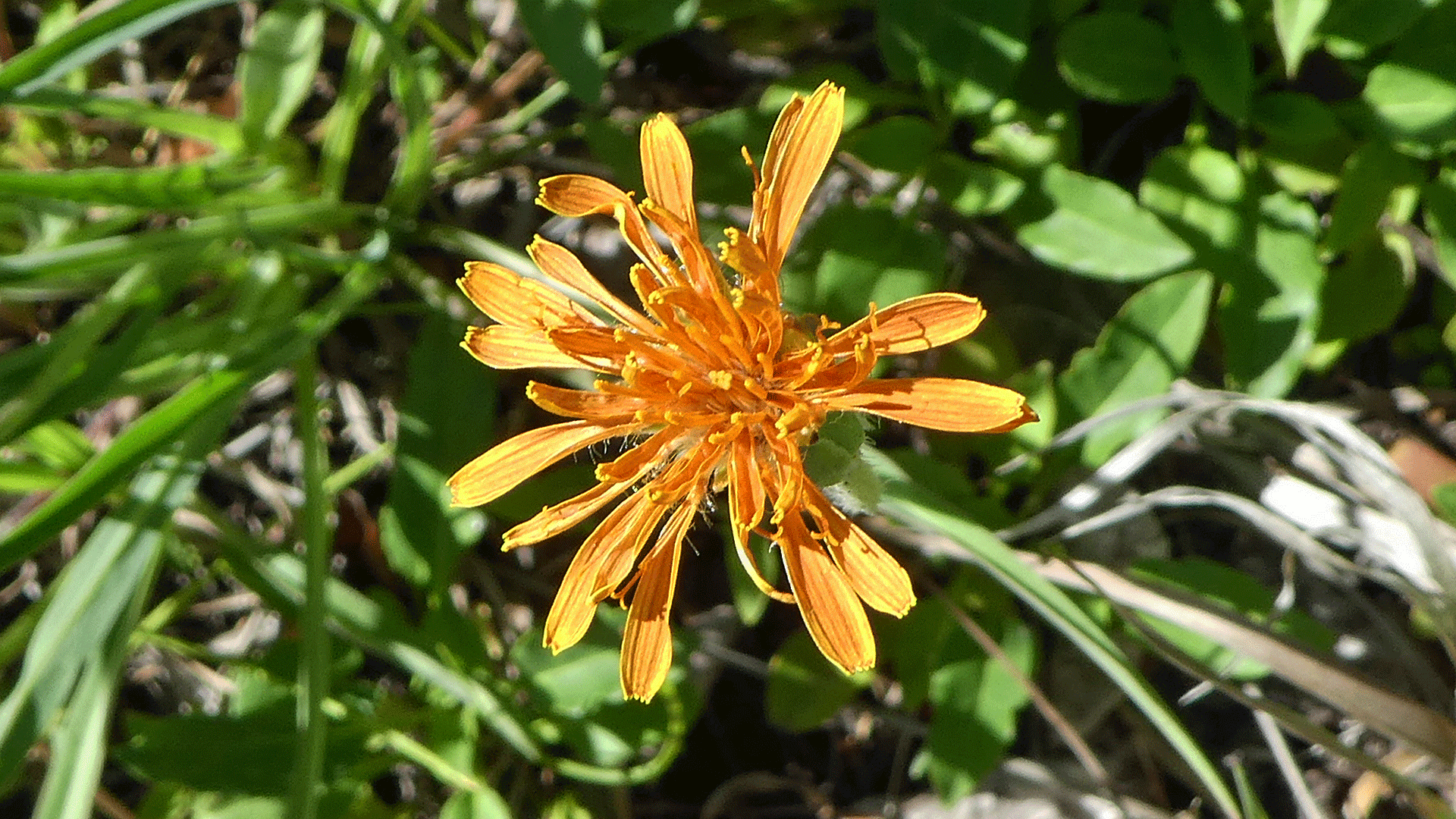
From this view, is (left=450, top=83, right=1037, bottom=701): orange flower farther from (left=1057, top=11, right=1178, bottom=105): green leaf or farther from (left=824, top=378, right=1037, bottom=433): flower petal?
(left=1057, top=11, right=1178, bottom=105): green leaf

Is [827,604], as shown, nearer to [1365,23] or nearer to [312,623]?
[312,623]

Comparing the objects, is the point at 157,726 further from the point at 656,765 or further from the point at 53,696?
the point at 656,765

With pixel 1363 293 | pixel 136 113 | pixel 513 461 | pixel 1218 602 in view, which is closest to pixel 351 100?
pixel 136 113

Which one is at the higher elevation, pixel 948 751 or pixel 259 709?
pixel 259 709

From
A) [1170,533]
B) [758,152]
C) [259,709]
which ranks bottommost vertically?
[1170,533]

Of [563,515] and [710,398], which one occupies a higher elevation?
[710,398]

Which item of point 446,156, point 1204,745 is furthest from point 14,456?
point 1204,745

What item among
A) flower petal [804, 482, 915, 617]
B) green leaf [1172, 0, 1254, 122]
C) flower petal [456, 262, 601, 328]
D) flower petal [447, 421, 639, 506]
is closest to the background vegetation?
green leaf [1172, 0, 1254, 122]
